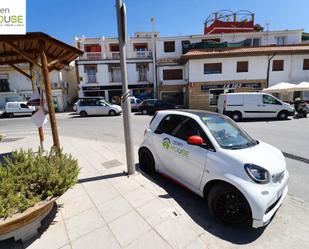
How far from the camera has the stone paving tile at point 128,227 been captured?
2367mm

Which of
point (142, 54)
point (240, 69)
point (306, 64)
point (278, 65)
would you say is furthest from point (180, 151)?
point (306, 64)

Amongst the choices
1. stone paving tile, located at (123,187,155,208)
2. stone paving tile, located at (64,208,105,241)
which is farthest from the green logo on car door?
stone paving tile, located at (64,208,105,241)

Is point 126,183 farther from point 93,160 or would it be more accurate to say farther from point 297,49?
point 297,49

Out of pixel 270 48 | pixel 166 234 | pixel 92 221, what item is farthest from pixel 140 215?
pixel 270 48

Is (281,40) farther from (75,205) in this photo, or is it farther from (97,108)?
(75,205)

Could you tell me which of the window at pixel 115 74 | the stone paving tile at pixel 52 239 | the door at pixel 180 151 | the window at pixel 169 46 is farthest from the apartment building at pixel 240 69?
the stone paving tile at pixel 52 239

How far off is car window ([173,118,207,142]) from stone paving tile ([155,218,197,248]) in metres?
1.32

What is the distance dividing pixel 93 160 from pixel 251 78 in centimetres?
2001

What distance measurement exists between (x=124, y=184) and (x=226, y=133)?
84.2 inches

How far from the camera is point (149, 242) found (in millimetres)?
2311

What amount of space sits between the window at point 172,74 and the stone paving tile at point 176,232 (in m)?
22.5

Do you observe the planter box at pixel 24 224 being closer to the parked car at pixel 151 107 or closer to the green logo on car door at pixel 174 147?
the green logo on car door at pixel 174 147

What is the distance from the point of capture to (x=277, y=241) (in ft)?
8.06

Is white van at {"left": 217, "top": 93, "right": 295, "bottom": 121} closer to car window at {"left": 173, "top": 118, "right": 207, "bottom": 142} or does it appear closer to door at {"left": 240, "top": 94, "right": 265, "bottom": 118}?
door at {"left": 240, "top": 94, "right": 265, "bottom": 118}
